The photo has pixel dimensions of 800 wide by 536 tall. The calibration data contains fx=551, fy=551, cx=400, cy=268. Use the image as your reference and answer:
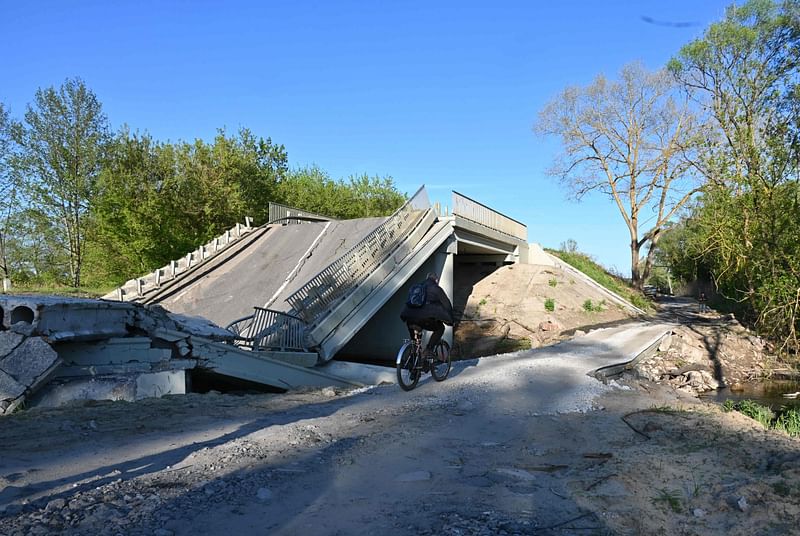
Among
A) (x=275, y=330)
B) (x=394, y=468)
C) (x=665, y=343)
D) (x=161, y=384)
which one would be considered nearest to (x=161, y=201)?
(x=275, y=330)

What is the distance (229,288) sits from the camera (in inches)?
822

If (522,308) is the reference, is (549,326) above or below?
→ below

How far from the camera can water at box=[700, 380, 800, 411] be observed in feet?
48.8

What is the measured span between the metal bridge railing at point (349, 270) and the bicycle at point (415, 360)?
16.8 ft

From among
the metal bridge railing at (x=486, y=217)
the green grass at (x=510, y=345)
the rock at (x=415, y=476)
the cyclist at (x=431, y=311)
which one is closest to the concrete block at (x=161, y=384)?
the cyclist at (x=431, y=311)

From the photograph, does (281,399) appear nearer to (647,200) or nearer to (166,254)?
(166,254)

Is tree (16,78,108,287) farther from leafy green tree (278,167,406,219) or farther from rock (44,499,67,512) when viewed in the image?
rock (44,499,67,512)

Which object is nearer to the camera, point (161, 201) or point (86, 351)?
point (86, 351)

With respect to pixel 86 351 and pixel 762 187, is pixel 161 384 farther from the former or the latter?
pixel 762 187

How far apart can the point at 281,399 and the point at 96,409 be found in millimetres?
2887

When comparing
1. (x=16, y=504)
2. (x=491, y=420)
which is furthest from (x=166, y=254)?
(x=16, y=504)

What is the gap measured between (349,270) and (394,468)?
36.8 ft

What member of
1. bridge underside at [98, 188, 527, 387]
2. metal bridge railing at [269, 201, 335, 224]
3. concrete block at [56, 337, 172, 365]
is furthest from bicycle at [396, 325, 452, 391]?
metal bridge railing at [269, 201, 335, 224]

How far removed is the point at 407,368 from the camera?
935cm
